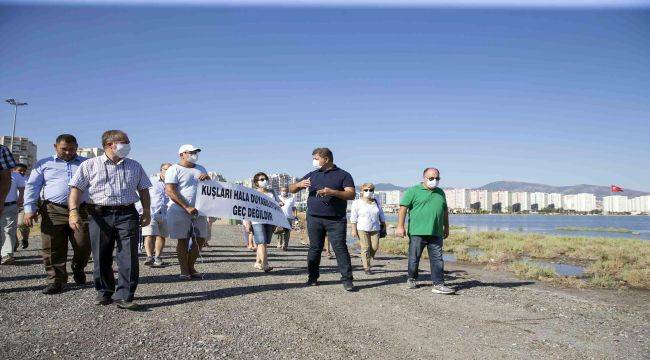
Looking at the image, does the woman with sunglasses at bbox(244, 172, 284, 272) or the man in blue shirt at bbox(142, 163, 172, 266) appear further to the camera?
the man in blue shirt at bbox(142, 163, 172, 266)

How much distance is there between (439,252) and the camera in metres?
7.06

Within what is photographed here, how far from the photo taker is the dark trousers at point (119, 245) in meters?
5.15

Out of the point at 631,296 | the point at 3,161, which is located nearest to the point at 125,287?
the point at 3,161

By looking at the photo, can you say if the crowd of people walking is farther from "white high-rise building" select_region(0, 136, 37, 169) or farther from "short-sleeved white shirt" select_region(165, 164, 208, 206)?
"white high-rise building" select_region(0, 136, 37, 169)

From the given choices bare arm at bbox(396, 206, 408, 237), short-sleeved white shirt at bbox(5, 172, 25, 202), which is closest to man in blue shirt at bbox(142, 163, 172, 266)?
short-sleeved white shirt at bbox(5, 172, 25, 202)

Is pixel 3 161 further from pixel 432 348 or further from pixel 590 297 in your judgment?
pixel 590 297

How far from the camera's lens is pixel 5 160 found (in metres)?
5.54

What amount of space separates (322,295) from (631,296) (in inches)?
256

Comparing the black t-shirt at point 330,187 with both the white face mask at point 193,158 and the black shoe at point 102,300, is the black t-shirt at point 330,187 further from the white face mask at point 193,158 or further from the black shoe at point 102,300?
the black shoe at point 102,300

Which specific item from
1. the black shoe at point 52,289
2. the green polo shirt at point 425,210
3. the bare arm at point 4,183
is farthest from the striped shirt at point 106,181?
the green polo shirt at point 425,210

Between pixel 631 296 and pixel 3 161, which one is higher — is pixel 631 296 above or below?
below

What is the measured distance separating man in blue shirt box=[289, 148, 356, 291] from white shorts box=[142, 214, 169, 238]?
391 cm

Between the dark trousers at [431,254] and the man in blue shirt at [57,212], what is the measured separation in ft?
16.9

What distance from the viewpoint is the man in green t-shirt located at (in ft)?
23.2
